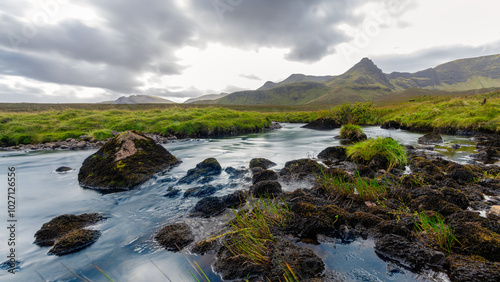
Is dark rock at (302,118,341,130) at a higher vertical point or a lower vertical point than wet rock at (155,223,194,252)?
higher

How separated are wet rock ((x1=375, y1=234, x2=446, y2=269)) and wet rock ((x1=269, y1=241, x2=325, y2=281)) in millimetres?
1396

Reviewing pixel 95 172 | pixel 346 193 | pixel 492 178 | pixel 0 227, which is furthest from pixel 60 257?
pixel 492 178

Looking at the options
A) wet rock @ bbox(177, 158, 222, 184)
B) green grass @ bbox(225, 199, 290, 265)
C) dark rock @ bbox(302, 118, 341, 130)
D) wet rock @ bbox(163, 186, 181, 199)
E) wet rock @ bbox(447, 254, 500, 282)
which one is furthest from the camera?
dark rock @ bbox(302, 118, 341, 130)

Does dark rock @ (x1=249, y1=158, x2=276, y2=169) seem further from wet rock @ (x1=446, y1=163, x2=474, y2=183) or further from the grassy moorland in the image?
the grassy moorland

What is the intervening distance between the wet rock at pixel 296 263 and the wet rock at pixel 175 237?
239cm

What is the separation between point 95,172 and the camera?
979cm

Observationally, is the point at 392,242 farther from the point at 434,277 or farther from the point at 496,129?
the point at 496,129

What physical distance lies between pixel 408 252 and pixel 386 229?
2.42ft

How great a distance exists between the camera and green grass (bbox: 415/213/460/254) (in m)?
3.82

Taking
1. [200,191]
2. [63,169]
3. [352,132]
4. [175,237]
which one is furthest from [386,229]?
[352,132]

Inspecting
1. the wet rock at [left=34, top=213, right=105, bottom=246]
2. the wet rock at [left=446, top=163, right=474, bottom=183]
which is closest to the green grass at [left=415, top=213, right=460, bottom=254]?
the wet rock at [left=446, top=163, right=474, bottom=183]

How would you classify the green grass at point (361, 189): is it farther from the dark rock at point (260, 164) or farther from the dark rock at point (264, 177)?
the dark rock at point (260, 164)

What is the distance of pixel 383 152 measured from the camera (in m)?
10.8

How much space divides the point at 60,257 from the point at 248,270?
15.0ft
